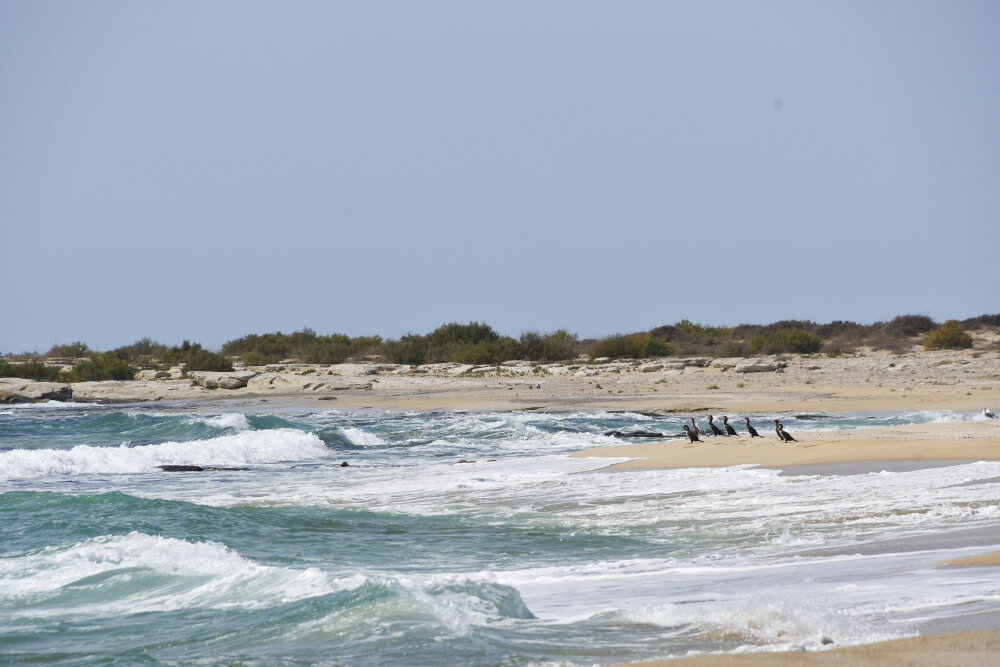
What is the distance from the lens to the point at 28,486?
53.0 feet

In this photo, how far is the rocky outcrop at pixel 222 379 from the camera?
40000mm

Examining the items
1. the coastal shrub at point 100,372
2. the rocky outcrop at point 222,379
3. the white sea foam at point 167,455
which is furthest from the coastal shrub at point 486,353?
the white sea foam at point 167,455

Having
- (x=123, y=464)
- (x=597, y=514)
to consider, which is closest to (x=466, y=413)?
(x=123, y=464)

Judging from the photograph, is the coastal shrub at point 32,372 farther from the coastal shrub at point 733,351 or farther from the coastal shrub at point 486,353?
the coastal shrub at point 733,351

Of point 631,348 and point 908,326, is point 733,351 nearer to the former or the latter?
point 631,348

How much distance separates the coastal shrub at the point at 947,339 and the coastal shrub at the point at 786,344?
5.48m

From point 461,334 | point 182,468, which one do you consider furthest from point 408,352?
point 182,468

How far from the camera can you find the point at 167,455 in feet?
66.2

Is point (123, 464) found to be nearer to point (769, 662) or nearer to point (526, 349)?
point (769, 662)

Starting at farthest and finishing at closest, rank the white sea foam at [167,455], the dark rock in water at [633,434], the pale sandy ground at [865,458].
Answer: the dark rock in water at [633,434]
the white sea foam at [167,455]
the pale sandy ground at [865,458]

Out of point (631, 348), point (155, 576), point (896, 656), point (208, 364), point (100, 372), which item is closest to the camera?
point (896, 656)

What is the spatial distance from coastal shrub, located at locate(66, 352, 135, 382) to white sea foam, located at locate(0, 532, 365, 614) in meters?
Result: 35.8

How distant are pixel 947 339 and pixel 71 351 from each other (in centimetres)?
5121

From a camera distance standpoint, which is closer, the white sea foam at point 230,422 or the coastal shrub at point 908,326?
the white sea foam at point 230,422
